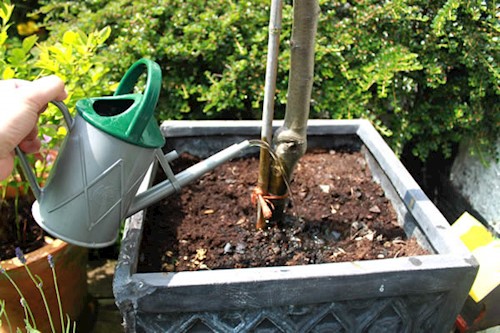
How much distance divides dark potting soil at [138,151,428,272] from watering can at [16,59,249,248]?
206mm

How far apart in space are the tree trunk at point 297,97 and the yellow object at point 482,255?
21.5 inches

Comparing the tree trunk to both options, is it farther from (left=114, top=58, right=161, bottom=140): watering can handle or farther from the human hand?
the human hand

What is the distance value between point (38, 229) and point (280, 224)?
823 millimetres

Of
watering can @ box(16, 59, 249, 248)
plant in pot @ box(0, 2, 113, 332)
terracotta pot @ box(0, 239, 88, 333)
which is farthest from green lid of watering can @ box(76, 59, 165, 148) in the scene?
terracotta pot @ box(0, 239, 88, 333)

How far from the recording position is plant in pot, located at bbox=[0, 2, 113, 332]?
1385 millimetres

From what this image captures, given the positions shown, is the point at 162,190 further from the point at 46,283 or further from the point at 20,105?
the point at 46,283

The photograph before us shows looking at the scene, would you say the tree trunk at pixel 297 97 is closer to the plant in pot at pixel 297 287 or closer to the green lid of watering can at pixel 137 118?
the plant in pot at pixel 297 287

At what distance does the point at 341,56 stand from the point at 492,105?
2.10ft

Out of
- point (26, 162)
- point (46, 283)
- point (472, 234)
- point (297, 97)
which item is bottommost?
point (46, 283)

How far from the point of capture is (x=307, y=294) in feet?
3.38

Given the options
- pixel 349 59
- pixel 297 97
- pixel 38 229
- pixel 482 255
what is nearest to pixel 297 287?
pixel 297 97

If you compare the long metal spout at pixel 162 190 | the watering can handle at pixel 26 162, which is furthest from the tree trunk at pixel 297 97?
the watering can handle at pixel 26 162

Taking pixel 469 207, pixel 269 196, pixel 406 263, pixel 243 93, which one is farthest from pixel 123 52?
pixel 469 207

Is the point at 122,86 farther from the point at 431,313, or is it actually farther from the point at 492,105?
the point at 492,105
